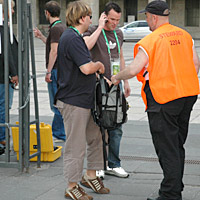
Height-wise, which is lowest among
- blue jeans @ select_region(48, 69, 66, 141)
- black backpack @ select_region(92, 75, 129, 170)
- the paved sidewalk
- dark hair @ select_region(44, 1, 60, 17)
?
the paved sidewalk

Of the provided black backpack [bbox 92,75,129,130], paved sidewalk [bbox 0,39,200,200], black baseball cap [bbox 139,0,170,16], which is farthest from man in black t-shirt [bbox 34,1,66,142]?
black baseball cap [bbox 139,0,170,16]

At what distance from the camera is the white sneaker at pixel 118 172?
5473 mm

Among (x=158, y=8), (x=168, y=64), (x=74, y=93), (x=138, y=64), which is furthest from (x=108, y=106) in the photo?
(x=158, y=8)

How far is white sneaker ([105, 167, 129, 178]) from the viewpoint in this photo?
5473mm

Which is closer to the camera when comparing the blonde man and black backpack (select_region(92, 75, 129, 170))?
the blonde man

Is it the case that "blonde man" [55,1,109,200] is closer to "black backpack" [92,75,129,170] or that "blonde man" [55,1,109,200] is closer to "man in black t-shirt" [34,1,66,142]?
"black backpack" [92,75,129,170]

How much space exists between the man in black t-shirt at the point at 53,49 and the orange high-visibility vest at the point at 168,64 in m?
2.44

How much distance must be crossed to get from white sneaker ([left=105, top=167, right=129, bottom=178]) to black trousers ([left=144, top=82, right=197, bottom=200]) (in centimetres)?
94

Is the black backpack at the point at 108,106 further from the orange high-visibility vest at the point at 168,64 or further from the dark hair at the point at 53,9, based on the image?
→ the dark hair at the point at 53,9

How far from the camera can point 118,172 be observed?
18.0 feet

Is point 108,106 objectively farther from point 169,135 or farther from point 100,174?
point 100,174

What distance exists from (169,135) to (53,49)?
271cm

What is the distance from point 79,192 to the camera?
4.75 metres

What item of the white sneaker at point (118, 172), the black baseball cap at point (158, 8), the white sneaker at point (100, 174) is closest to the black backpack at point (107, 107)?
the white sneaker at point (100, 174)
